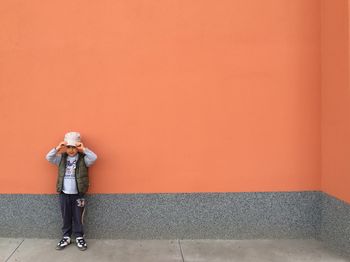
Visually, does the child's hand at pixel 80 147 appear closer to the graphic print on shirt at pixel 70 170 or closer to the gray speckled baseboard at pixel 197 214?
the graphic print on shirt at pixel 70 170

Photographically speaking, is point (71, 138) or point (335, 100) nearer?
point (335, 100)

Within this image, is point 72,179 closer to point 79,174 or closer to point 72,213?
point 79,174

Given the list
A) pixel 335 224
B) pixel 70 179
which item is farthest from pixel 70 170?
pixel 335 224

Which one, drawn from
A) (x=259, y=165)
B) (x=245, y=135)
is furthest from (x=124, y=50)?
(x=259, y=165)

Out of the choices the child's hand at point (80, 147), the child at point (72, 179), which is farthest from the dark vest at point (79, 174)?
the child's hand at point (80, 147)

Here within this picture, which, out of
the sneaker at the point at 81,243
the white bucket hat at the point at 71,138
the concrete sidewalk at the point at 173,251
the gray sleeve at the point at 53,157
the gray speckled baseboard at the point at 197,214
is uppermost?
the white bucket hat at the point at 71,138

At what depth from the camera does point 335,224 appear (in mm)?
4266

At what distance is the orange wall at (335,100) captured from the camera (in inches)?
158

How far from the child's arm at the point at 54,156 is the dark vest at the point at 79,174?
0.07 meters

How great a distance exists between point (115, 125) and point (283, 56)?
211 cm

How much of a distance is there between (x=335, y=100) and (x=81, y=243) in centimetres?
325

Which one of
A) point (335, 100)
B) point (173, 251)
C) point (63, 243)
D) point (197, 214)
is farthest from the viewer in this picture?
point (197, 214)

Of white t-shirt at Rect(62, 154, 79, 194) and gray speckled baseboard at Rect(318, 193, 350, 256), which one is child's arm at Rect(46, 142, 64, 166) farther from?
gray speckled baseboard at Rect(318, 193, 350, 256)

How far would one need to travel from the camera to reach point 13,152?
15.2ft
